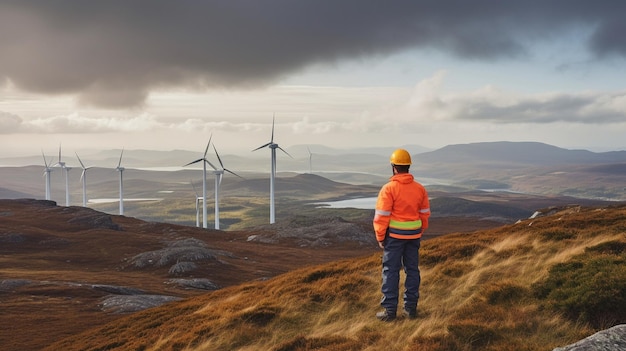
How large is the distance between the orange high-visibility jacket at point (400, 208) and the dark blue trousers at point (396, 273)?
1.10ft

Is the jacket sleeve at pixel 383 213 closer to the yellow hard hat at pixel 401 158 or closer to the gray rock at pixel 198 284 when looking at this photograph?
the yellow hard hat at pixel 401 158

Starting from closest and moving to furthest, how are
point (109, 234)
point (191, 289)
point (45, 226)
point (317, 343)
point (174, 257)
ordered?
point (317, 343)
point (191, 289)
point (174, 257)
point (109, 234)
point (45, 226)

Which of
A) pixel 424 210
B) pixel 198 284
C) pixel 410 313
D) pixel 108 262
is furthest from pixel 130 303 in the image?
pixel 108 262

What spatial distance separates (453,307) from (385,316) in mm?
2250

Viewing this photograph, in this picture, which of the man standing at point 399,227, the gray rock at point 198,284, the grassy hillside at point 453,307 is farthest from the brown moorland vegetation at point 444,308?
the gray rock at point 198,284

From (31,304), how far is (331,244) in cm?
8542

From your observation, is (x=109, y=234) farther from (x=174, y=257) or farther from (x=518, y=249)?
(x=518, y=249)

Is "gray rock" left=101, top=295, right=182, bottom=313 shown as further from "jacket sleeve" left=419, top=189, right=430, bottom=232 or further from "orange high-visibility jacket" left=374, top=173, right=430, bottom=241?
"jacket sleeve" left=419, top=189, right=430, bottom=232

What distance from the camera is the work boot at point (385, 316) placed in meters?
15.6

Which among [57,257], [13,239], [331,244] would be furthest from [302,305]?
[331,244]

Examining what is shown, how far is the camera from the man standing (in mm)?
15320

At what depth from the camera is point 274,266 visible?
84.3m

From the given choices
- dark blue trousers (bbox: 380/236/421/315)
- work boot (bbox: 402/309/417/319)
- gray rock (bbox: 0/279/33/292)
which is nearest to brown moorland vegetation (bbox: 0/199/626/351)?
work boot (bbox: 402/309/417/319)

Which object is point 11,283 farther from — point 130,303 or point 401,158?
point 401,158
